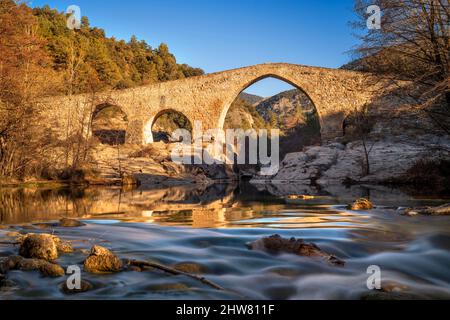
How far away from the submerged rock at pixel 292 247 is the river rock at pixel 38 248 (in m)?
1.86

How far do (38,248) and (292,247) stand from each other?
2262mm

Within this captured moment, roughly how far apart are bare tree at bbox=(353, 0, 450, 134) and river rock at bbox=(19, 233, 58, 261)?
8971 millimetres

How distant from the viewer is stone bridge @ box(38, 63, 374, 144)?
25.6 m

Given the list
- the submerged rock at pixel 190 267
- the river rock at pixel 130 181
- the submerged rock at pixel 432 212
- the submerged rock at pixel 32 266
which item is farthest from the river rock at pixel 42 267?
the river rock at pixel 130 181

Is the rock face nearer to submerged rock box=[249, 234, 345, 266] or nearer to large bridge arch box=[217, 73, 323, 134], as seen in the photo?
large bridge arch box=[217, 73, 323, 134]

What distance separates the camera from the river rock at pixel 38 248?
11.0 feet

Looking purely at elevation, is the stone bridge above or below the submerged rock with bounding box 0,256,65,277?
above

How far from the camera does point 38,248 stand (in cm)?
337

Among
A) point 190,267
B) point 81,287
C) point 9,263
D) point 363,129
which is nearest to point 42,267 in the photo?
point 9,263

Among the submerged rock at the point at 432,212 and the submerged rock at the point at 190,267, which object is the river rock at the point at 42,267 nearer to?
the submerged rock at the point at 190,267

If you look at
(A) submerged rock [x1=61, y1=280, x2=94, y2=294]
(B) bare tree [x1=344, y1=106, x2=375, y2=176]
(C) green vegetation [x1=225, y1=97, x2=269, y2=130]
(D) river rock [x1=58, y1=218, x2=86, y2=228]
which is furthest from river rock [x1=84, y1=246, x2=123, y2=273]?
(C) green vegetation [x1=225, y1=97, x2=269, y2=130]

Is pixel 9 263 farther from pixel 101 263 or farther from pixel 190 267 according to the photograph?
pixel 190 267
